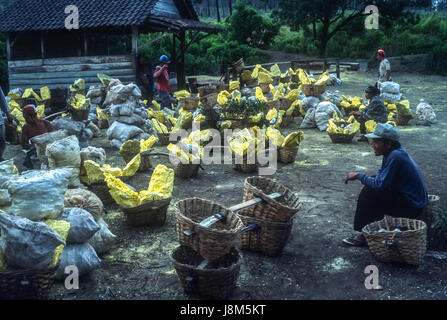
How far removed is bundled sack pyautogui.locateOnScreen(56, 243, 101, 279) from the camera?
325cm

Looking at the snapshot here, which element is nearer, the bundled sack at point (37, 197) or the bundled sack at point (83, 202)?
the bundled sack at point (37, 197)

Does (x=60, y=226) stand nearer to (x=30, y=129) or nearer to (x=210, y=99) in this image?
(x=30, y=129)

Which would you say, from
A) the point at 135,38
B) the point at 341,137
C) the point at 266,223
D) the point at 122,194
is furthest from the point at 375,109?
the point at 135,38

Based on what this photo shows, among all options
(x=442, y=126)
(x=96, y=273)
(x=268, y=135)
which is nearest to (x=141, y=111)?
(x=268, y=135)

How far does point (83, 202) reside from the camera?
3908mm

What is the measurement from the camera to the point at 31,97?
39.4 feet

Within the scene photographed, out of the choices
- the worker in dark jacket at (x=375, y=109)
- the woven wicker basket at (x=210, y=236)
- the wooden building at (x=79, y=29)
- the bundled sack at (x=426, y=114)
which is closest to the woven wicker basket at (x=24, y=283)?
the woven wicker basket at (x=210, y=236)

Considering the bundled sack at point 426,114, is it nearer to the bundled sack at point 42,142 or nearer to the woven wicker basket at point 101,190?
the woven wicker basket at point 101,190

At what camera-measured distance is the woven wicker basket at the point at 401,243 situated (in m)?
3.36

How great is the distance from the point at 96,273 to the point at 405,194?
2596 mm

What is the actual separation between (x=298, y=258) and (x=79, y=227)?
1.80 metres

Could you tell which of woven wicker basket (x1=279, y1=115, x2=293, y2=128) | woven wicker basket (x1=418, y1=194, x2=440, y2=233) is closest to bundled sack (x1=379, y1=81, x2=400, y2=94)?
woven wicker basket (x1=279, y1=115, x2=293, y2=128)

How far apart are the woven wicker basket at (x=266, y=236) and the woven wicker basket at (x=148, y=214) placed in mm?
895
